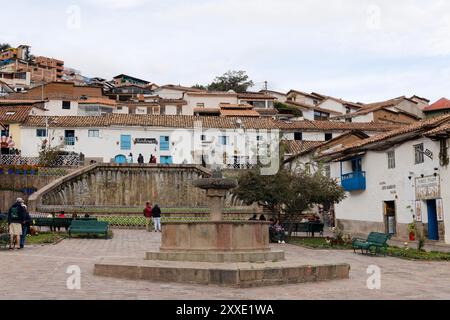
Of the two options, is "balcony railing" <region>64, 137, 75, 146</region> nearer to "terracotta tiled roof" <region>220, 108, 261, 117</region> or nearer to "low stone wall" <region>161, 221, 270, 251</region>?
"terracotta tiled roof" <region>220, 108, 261, 117</region>

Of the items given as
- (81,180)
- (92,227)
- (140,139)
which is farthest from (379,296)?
(140,139)

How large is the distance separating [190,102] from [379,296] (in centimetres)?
6098

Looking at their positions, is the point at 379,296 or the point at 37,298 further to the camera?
the point at 379,296

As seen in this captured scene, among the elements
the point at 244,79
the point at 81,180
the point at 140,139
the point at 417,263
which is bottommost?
the point at 417,263

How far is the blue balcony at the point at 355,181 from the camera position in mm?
33562

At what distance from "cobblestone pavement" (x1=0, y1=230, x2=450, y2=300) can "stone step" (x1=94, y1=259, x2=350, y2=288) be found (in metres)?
0.30

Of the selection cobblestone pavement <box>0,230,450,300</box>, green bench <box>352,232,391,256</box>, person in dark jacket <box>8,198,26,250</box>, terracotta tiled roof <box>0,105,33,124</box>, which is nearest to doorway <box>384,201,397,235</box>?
green bench <box>352,232,391,256</box>

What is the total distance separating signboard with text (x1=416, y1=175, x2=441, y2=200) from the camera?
25.5m

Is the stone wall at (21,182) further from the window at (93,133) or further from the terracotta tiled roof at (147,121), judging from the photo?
the window at (93,133)

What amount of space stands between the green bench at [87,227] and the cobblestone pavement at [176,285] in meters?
4.81

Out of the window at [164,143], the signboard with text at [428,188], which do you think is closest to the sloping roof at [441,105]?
the window at [164,143]
